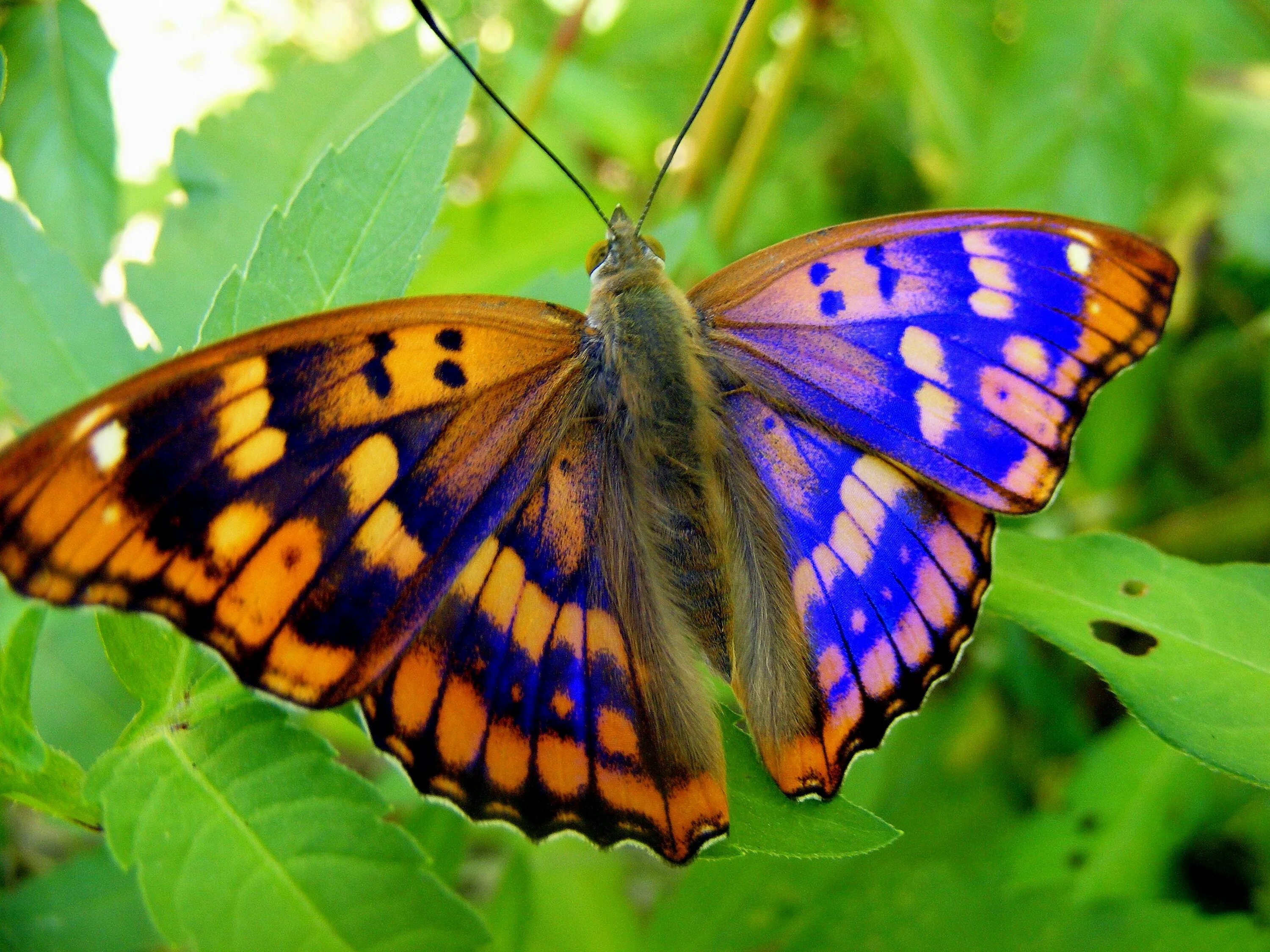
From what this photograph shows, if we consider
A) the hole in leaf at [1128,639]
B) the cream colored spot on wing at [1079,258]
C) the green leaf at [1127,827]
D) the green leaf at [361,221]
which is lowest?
the green leaf at [1127,827]

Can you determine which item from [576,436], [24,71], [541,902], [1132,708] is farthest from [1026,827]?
[24,71]

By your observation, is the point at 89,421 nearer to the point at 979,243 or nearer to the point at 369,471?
the point at 369,471

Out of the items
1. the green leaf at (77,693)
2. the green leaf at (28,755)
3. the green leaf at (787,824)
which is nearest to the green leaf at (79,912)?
the green leaf at (77,693)

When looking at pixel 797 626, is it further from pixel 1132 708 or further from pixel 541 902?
pixel 541 902

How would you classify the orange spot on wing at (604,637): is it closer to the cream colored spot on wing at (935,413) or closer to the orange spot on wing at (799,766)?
the orange spot on wing at (799,766)

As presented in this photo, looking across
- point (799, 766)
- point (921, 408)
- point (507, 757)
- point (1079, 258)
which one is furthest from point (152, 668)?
point (1079, 258)

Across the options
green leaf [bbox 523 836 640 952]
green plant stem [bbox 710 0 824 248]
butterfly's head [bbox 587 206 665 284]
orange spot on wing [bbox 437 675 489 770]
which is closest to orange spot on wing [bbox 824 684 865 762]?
orange spot on wing [bbox 437 675 489 770]
